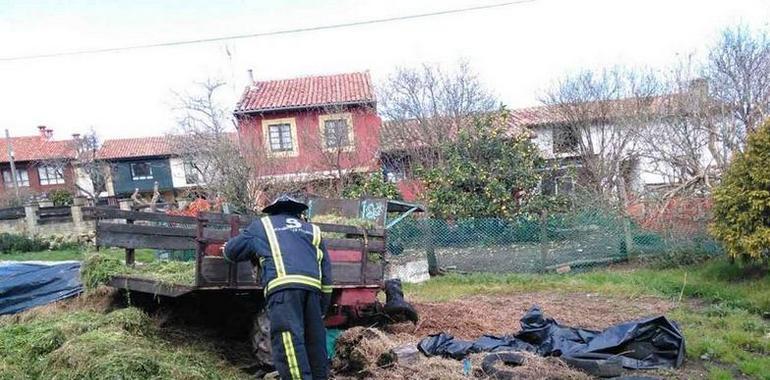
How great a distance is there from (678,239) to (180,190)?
106 feet

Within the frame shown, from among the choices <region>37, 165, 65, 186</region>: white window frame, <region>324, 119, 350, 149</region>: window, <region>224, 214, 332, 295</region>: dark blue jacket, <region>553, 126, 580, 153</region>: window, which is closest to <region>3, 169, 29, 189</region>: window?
<region>37, 165, 65, 186</region>: white window frame

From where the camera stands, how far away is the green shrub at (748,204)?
24.2ft

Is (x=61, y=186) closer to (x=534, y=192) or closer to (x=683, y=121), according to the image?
(x=534, y=192)

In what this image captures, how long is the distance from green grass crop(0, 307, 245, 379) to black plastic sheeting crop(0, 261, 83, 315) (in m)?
1.37

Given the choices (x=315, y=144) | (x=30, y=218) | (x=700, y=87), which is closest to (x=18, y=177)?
(x=30, y=218)

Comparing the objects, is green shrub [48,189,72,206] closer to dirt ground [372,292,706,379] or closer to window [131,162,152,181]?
window [131,162,152,181]

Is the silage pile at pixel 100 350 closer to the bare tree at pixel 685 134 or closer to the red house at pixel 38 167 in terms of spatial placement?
the bare tree at pixel 685 134

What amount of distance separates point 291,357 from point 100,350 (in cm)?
148

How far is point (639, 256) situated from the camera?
10.4 meters

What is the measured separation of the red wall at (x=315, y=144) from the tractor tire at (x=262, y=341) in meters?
9.59

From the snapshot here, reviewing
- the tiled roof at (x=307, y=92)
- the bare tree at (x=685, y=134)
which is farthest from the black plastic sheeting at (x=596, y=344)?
the tiled roof at (x=307, y=92)

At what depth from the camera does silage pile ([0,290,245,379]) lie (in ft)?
12.4

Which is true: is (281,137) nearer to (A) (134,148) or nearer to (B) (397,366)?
(B) (397,366)

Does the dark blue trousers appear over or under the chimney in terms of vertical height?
under
